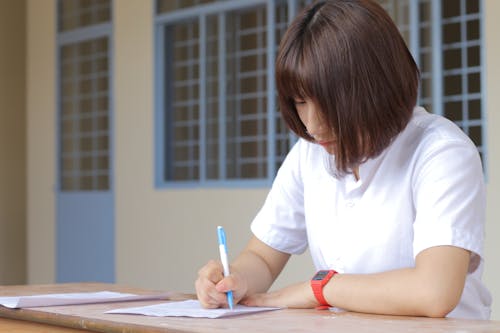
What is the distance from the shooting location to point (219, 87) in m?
6.90

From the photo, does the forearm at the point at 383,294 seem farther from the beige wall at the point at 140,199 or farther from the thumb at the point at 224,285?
the beige wall at the point at 140,199

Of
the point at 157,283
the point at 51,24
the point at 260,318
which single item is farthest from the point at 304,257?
the point at 260,318

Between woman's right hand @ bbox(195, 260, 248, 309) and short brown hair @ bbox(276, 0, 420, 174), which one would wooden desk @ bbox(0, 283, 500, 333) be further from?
→ short brown hair @ bbox(276, 0, 420, 174)

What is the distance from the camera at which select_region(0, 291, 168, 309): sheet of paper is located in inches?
82.4

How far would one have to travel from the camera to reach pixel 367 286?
6.30 feet

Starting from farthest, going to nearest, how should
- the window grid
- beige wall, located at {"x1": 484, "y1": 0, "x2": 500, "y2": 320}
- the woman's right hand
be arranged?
the window grid
beige wall, located at {"x1": 484, "y1": 0, "x2": 500, "y2": 320}
the woman's right hand

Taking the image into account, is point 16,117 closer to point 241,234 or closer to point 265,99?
point 265,99

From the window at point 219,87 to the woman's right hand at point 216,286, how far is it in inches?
164

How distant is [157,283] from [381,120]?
203 inches

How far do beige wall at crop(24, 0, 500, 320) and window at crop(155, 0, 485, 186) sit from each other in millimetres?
126

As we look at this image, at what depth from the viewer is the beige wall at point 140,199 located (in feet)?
21.5

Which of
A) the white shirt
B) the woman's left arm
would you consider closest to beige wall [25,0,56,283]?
the white shirt

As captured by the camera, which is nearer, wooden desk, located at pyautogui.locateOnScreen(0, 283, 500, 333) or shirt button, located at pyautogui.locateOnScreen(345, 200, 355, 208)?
wooden desk, located at pyautogui.locateOnScreen(0, 283, 500, 333)

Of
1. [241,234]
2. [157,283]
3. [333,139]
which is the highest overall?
[333,139]
